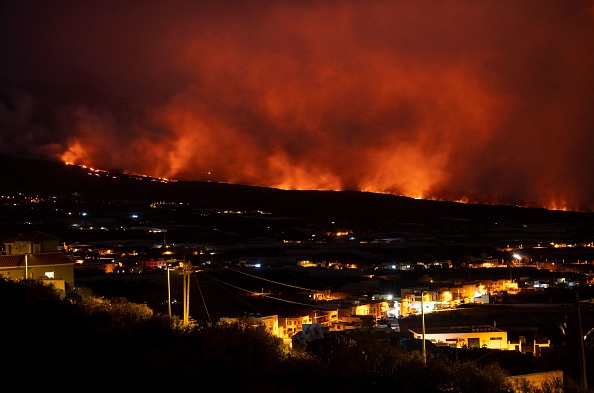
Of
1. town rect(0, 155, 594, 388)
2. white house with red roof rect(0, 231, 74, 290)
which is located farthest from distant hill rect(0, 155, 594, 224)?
white house with red roof rect(0, 231, 74, 290)

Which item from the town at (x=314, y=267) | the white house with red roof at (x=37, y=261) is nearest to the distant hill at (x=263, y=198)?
the town at (x=314, y=267)

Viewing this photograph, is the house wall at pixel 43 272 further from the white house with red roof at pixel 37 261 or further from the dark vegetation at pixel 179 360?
the dark vegetation at pixel 179 360

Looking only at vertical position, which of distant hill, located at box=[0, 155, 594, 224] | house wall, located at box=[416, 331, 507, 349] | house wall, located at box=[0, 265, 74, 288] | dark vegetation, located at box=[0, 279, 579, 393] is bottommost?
Answer: house wall, located at box=[416, 331, 507, 349]

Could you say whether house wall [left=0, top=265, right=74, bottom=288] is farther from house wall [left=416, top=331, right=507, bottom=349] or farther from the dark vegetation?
house wall [left=416, top=331, right=507, bottom=349]

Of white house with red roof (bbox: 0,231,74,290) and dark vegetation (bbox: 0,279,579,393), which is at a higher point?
white house with red roof (bbox: 0,231,74,290)

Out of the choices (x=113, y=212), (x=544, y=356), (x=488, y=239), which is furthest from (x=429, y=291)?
(x=113, y=212)

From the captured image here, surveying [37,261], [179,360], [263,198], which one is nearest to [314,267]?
[37,261]
